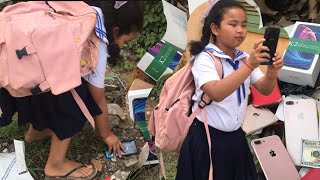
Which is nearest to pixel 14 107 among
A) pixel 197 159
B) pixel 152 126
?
pixel 152 126

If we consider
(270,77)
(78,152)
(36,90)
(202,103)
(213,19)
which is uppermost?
(213,19)

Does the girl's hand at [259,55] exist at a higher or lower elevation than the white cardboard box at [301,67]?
higher

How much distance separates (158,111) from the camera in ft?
6.42

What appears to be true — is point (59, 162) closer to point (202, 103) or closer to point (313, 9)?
point (202, 103)

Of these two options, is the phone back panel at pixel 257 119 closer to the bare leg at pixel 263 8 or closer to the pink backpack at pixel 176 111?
the pink backpack at pixel 176 111

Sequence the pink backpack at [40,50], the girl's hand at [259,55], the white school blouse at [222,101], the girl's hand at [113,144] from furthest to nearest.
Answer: the girl's hand at [113,144], the pink backpack at [40,50], the white school blouse at [222,101], the girl's hand at [259,55]

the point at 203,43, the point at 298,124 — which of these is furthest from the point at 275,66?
the point at 298,124

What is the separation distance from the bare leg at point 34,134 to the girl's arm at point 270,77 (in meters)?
1.41

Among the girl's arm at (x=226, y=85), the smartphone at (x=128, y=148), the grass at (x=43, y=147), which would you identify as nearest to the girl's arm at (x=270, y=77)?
the girl's arm at (x=226, y=85)

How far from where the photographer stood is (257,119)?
2555 mm

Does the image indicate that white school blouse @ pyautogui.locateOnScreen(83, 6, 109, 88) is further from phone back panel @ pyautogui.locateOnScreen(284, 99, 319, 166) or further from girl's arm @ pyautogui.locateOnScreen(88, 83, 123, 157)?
phone back panel @ pyautogui.locateOnScreen(284, 99, 319, 166)

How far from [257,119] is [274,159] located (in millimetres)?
273

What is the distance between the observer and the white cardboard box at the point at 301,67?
8.25ft

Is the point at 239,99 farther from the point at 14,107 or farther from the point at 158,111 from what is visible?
the point at 14,107
